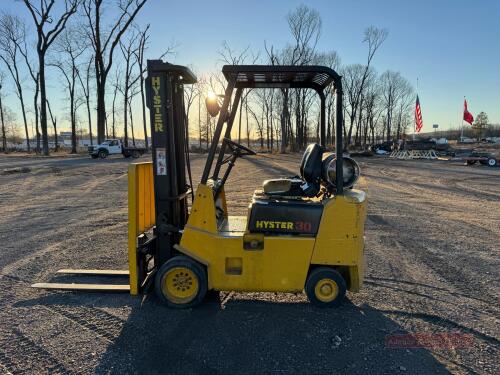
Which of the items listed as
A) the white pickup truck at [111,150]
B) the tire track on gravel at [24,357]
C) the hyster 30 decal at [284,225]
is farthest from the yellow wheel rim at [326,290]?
the white pickup truck at [111,150]

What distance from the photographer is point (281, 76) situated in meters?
4.32

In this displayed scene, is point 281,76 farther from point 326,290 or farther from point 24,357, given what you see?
A: point 24,357

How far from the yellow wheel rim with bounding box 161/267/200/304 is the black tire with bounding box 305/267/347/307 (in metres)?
1.25

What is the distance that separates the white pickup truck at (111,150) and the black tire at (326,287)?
33214 millimetres

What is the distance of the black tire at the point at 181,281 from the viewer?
4137 mm

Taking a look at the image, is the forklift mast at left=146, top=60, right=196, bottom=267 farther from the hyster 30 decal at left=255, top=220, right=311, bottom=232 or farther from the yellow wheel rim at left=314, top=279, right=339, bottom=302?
the yellow wheel rim at left=314, top=279, right=339, bottom=302

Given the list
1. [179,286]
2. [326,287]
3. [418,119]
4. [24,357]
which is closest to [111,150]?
[418,119]

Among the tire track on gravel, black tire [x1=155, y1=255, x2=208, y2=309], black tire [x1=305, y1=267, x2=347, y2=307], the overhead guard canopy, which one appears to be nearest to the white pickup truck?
the overhead guard canopy

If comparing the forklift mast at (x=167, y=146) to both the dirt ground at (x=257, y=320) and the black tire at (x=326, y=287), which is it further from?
the black tire at (x=326, y=287)

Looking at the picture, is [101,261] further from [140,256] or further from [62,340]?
[62,340]

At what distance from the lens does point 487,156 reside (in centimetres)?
2733

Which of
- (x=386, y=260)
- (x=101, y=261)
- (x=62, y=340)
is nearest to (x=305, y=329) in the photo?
(x=62, y=340)

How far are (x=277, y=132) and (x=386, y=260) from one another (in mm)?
61606

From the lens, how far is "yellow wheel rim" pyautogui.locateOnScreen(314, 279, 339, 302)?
4.12 metres
